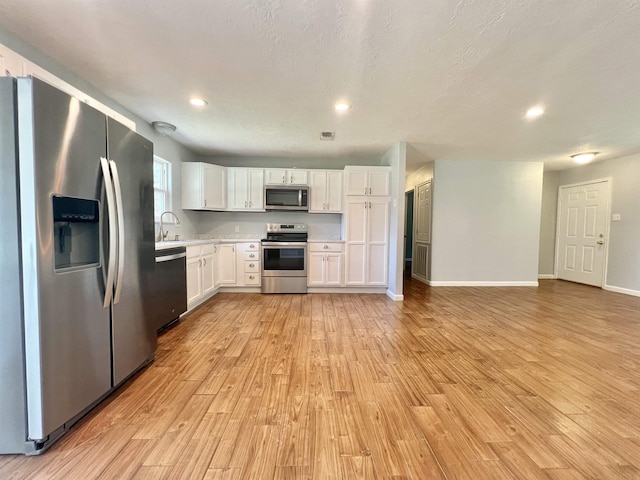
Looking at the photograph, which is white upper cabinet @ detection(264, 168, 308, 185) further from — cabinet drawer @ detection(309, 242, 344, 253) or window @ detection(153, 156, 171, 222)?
window @ detection(153, 156, 171, 222)

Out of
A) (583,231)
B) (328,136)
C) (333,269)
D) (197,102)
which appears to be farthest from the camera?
(583,231)

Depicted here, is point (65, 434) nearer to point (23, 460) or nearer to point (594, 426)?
point (23, 460)

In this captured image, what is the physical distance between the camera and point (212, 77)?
7.57ft

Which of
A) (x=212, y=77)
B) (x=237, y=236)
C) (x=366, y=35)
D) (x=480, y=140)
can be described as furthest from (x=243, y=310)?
(x=480, y=140)

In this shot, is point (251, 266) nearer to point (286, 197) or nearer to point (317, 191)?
point (286, 197)

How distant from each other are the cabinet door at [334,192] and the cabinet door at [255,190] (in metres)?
1.18

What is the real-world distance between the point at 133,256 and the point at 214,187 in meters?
2.89

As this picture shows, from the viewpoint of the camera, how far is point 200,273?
3650 millimetres

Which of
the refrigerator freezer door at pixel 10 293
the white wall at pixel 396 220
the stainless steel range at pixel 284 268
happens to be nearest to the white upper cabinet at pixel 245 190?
the stainless steel range at pixel 284 268

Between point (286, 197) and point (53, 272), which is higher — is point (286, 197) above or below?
above

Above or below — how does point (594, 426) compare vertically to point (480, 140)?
below

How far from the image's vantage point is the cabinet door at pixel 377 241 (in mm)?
4430

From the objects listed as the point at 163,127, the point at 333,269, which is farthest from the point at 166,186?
the point at 333,269

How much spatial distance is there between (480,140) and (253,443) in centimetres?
450
